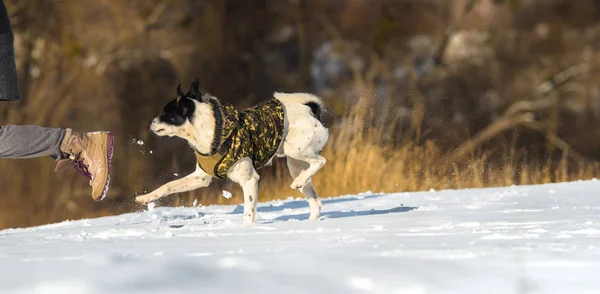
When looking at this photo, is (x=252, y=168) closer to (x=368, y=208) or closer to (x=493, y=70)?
(x=368, y=208)

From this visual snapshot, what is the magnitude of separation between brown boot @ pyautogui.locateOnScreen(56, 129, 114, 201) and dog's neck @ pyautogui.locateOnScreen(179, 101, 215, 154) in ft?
1.32

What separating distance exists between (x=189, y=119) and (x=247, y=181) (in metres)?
0.45

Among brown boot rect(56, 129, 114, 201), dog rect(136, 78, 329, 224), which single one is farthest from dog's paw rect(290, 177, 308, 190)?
brown boot rect(56, 129, 114, 201)

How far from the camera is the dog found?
5512mm

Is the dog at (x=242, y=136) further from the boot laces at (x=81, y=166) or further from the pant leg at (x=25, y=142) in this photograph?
the pant leg at (x=25, y=142)

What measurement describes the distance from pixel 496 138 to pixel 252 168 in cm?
1266

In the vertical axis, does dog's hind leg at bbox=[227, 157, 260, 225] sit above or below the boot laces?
below

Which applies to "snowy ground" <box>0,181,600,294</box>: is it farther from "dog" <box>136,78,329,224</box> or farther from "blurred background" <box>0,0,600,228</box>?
"blurred background" <box>0,0,600,228</box>

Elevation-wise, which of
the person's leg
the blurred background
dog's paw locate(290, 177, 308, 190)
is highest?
the blurred background

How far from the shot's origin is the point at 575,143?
1872 cm

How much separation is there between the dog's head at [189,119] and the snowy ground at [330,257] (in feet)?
1.53

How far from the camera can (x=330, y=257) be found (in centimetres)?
342

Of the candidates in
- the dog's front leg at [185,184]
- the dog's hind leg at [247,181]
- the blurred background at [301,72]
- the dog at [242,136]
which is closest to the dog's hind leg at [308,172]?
the dog at [242,136]

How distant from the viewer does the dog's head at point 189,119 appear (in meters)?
5.59
